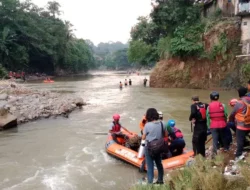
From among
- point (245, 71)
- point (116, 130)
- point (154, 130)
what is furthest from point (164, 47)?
point (154, 130)

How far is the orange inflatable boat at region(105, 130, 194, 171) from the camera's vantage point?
7.26 metres

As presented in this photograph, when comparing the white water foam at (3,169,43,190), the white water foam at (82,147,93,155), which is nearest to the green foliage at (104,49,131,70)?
the white water foam at (82,147,93,155)

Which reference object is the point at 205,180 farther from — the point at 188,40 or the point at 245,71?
the point at 188,40

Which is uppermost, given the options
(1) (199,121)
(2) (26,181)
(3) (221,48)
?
(3) (221,48)

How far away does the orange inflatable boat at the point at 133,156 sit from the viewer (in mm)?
7257

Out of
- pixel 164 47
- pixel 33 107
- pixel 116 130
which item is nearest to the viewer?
pixel 116 130

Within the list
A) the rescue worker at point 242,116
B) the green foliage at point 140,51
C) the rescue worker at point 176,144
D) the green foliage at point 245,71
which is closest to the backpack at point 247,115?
the rescue worker at point 242,116

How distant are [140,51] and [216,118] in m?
26.4

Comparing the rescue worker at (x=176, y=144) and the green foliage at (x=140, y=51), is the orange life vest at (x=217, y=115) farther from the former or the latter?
the green foliage at (x=140, y=51)

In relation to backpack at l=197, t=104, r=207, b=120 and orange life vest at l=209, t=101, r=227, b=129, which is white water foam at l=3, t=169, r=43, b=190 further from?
orange life vest at l=209, t=101, r=227, b=129

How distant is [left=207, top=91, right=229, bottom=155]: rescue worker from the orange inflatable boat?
89 centimetres

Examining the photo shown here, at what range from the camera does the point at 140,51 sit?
3247 cm

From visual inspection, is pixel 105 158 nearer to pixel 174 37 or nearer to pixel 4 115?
pixel 4 115

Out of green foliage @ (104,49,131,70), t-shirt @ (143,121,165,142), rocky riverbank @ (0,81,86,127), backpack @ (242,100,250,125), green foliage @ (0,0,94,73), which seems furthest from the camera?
green foliage @ (104,49,131,70)
